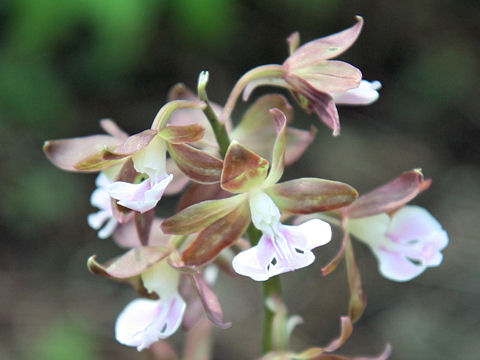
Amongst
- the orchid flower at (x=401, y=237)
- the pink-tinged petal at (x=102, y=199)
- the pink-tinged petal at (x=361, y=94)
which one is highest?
the pink-tinged petal at (x=361, y=94)

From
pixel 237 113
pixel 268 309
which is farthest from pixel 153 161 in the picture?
pixel 237 113

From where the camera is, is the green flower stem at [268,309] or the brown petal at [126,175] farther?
the green flower stem at [268,309]

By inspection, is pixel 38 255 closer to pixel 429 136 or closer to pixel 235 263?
pixel 429 136

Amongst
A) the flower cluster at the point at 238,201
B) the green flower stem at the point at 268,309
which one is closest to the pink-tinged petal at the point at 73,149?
the flower cluster at the point at 238,201

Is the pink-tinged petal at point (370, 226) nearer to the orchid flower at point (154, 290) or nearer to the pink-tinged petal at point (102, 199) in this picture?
the orchid flower at point (154, 290)

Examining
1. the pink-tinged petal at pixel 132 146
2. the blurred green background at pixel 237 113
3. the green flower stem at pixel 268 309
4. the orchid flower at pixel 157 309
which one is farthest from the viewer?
the blurred green background at pixel 237 113

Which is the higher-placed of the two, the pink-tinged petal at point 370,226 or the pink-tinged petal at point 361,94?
the pink-tinged petal at point 361,94

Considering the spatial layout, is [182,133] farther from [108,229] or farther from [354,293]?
[354,293]
